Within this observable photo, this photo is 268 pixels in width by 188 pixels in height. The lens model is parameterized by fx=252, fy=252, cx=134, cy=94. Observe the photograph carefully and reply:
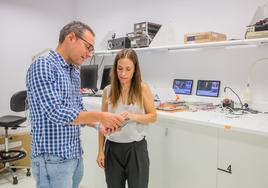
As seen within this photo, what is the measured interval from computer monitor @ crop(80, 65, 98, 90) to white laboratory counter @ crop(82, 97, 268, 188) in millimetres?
1535

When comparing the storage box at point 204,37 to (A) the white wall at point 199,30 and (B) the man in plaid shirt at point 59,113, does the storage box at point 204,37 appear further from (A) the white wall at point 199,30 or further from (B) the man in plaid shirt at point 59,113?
(B) the man in plaid shirt at point 59,113

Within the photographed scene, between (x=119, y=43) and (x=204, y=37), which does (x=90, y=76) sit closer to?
(x=119, y=43)

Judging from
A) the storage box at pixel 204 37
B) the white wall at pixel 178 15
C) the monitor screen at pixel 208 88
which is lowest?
the monitor screen at pixel 208 88

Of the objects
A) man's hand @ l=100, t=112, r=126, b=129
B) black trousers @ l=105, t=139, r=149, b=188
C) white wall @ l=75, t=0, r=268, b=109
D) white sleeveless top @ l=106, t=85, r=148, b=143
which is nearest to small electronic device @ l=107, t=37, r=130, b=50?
white wall @ l=75, t=0, r=268, b=109

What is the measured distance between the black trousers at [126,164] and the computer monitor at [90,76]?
1.80 meters

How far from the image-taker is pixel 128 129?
156cm

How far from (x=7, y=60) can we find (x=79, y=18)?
4.46 feet

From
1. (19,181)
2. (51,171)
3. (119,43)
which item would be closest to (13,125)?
(19,181)

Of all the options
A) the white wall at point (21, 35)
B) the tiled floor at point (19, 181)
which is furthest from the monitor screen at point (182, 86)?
the white wall at point (21, 35)

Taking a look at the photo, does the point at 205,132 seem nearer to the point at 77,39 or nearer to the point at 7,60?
the point at 77,39

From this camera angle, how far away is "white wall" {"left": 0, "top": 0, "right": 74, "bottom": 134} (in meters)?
3.65

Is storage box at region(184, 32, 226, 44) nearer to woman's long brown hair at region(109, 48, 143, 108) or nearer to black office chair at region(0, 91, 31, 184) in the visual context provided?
woman's long brown hair at region(109, 48, 143, 108)

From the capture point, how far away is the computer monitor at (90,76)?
3.34m

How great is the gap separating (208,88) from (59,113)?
5.75 ft
